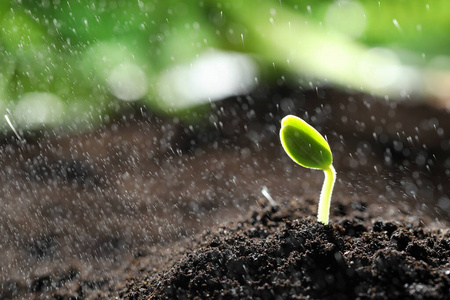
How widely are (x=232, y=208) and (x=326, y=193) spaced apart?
0.55m

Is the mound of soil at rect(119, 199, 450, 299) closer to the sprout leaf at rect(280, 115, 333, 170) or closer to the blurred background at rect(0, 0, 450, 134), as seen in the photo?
the sprout leaf at rect(280, 115, 333, 170)

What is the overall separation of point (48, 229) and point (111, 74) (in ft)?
3.35

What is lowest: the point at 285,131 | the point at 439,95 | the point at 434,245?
the point at 439,95

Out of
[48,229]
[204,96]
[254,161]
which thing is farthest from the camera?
[204,96]

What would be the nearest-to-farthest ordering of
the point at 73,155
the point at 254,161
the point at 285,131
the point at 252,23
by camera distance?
the point at 285,131 → the point at 254,161 → the point at 73,155 → the point at 252,23

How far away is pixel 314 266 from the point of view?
65cm

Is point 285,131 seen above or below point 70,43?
above

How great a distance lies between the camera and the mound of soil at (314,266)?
2.00 ft

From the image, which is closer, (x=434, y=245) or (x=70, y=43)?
(x=434, y=245)

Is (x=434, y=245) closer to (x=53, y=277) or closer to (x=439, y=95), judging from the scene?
(x=53, y=277)

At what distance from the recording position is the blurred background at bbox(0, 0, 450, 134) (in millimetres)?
1929

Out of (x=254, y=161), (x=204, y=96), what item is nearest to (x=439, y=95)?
(x=254, y=161)

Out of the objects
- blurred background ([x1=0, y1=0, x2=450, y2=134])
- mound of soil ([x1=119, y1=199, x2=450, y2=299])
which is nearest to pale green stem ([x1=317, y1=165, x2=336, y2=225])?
mound of soil ([x1=119, y1=199, x2=450, y2=299])

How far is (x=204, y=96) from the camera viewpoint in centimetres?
197
